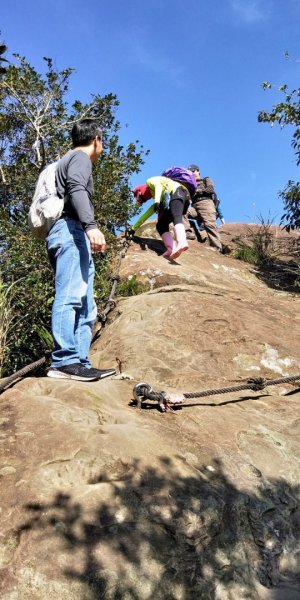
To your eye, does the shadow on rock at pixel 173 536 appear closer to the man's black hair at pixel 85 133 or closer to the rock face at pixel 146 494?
the rock face at pixel 146 494

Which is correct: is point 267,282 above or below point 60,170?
below

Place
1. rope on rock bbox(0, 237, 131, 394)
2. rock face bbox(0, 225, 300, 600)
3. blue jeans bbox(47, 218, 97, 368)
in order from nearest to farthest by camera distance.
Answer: rock face bbox(0, 225, 300, 600) < rope on rock bbox(0, 237, 131, 394) < blue jeans bbox(47, 218, 97, 368)

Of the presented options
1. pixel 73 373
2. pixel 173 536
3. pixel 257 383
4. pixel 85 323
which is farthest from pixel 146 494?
pixel 85 323

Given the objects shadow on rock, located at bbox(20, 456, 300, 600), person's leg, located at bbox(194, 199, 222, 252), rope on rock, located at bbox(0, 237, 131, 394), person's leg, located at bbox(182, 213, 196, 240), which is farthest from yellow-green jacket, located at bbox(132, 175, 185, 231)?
shadow on rock, located at bbox(20, 456, 300, 600)

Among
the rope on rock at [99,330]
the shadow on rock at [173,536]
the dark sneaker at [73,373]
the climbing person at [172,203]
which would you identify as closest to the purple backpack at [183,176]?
the climbing person at [172,203]

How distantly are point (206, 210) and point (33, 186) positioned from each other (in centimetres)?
360

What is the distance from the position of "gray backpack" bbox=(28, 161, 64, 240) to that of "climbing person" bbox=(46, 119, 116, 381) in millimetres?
46

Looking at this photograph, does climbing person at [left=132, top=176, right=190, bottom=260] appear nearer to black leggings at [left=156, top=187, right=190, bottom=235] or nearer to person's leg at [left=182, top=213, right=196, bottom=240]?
black leggings at [left=156, top=187, right=190, bottom=235]

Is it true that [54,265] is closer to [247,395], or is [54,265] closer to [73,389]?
[73,389]

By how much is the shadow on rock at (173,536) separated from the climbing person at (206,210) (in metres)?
7.38

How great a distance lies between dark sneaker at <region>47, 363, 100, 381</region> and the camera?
3.10m

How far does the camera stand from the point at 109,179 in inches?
263

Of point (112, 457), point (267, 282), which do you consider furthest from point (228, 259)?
point (112, 457)

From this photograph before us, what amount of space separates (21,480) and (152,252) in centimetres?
579
